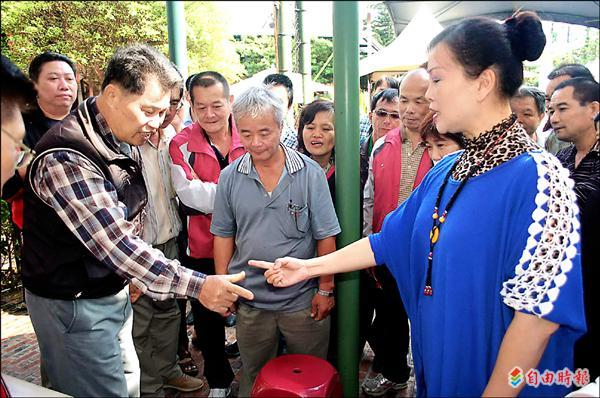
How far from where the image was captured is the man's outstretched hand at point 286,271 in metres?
1.93

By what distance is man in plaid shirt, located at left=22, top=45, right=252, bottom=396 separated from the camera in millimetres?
1672

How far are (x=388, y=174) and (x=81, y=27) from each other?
1771mm

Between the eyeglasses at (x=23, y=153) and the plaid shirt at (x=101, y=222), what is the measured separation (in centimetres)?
7

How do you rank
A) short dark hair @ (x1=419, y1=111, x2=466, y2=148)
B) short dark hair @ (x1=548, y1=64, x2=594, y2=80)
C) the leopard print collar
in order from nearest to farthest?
the leopard print collar, short dark hair @ (x1=419, y1=111, x2=466, y2=148), short dark hair @ (x1=548, y1=64, x2=594, y2=80)

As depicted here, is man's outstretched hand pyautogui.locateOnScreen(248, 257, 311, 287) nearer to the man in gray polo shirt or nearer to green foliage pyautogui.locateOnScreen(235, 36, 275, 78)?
the man in gray polo shirt

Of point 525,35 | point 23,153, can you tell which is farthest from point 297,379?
point 525,35

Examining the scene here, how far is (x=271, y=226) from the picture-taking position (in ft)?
7.55

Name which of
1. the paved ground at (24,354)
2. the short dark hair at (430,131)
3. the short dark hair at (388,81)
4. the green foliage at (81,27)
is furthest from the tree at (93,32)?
the short dark hair at (388,81)

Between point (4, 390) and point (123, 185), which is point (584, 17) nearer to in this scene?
point (123, 185)

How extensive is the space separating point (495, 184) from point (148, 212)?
201cm

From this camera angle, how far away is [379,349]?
296cm

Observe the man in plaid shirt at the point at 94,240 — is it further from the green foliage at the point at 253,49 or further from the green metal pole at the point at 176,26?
the green metal pole at the point at 176,26

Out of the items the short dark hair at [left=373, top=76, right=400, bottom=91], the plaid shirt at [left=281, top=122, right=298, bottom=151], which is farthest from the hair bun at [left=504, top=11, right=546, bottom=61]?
the short dark hair at [left=373, top=76, right=400, bottom=91]

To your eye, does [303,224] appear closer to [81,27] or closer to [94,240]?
[94,240]
